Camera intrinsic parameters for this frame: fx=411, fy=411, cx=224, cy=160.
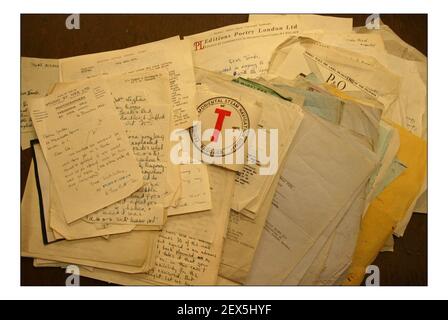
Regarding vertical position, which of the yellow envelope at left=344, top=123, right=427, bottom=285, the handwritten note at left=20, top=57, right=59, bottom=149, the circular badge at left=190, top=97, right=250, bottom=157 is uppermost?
the handwritten note at left=20, top=57, right=59, bottom=149

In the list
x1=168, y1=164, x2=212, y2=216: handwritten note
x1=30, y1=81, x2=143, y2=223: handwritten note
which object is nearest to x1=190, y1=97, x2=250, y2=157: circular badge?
x1=168, y1=164, x2=212, y2=216: handwritten note

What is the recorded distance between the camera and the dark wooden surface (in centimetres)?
98

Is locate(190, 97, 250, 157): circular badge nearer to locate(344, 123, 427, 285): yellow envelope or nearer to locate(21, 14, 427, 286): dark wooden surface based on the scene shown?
locate(21, 14, 427, 286): dark wooden surface

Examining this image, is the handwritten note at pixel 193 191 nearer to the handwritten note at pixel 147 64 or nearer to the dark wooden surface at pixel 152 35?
the handwritten note at pixel 147 64

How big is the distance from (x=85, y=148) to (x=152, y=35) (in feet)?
1.07

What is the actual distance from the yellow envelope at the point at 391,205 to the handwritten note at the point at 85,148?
0.53 meters

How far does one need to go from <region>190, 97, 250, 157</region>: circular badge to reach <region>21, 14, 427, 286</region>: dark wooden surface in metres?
0.23

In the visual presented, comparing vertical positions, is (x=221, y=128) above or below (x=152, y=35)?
below

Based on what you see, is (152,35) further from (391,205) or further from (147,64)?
(391,205)

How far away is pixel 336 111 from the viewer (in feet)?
3.08

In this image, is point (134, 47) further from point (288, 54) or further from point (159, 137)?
point (288, 54)

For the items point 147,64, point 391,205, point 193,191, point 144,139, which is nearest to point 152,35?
point 147,64

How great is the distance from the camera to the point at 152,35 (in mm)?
1021

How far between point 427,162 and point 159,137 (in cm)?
64
